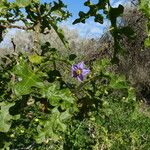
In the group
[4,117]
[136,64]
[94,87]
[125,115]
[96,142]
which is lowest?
[4,117]

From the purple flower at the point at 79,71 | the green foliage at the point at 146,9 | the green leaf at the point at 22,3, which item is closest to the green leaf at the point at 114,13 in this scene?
the green leaf at the point at 22,3

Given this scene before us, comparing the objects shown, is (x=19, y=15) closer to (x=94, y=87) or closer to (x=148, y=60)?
(x=94, y=87)

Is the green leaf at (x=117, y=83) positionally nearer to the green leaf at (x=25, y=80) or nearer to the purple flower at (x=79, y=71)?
the purple flower at (x=79, y=71)

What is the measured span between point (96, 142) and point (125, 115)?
217 inches

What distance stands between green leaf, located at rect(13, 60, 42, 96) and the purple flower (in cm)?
60

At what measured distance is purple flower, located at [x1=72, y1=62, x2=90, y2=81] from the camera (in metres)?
2.96

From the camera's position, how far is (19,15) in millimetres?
3219

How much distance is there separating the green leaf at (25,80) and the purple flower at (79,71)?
598 mm

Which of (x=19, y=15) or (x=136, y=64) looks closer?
(x=19, y=15)

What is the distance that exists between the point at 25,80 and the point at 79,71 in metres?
0.88

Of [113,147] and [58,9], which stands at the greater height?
[113,147]

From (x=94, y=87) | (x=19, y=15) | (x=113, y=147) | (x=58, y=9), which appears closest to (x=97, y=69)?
(x=94, y=87)

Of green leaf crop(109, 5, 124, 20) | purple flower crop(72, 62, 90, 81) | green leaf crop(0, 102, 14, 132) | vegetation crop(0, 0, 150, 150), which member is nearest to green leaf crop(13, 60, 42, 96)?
vegetation crop(0, 0, 150, 150)

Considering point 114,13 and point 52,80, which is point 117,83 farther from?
point 114,13
